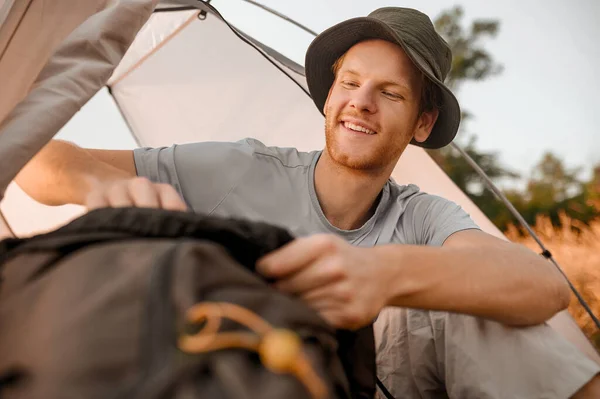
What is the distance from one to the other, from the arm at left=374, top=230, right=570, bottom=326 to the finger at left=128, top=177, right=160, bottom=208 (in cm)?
25

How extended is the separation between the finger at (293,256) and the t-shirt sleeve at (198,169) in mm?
688

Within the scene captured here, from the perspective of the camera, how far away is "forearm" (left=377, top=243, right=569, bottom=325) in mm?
623

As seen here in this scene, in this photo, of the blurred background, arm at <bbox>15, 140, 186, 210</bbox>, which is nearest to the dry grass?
the blurred background

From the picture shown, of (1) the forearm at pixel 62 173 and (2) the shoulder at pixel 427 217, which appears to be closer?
(1) the forearm at pixel 62 173

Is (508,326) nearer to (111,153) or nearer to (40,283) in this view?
(40,283)

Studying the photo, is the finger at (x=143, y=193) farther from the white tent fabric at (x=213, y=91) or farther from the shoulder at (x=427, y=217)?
the white tent fabric at (x=213, y=91)

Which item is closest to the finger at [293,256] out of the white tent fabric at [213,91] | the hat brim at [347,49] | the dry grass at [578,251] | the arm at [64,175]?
the arm at [64,175]

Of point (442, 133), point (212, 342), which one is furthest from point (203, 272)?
point (442, 133)

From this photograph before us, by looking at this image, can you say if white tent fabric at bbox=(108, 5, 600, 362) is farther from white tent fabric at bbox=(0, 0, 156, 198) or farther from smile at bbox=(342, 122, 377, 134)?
white tent fabric at bbox=(0, 0, 156, 198)

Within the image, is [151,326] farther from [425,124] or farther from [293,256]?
[425,124]

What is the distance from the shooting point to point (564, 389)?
776 millimetres

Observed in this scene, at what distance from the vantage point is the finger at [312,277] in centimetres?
50

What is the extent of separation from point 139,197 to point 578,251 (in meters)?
4.18

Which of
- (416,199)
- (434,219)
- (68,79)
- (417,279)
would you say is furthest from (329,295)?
(416,199)
